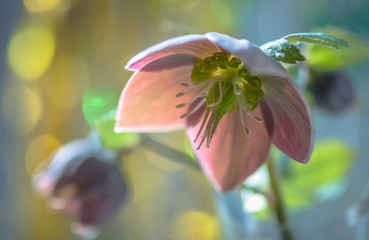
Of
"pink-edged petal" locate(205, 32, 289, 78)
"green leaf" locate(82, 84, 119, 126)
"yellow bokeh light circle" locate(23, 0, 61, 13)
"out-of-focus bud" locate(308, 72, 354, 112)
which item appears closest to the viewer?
"pink-edged petal" locate(205, 32, 289, 78)

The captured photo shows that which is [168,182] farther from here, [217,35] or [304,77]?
[217,35]

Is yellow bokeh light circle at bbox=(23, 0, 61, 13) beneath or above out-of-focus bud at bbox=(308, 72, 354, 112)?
beneath

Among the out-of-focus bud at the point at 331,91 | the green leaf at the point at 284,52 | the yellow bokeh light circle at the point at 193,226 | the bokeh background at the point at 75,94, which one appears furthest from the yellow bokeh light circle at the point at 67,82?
the green leaf at the point at 284,52

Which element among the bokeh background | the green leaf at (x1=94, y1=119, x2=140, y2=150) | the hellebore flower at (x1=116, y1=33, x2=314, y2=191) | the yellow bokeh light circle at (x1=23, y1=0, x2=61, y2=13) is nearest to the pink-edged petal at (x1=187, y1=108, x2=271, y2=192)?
the hellebore flower at (x1=116, y1=33, x2=314, y2=191)

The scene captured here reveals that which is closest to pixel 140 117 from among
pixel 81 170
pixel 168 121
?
pixel 168 121

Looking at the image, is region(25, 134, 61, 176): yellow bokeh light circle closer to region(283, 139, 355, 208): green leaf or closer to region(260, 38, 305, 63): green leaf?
region(283, 139, 355, 208): green leaf

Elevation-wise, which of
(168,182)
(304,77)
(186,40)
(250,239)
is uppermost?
(186,40)
